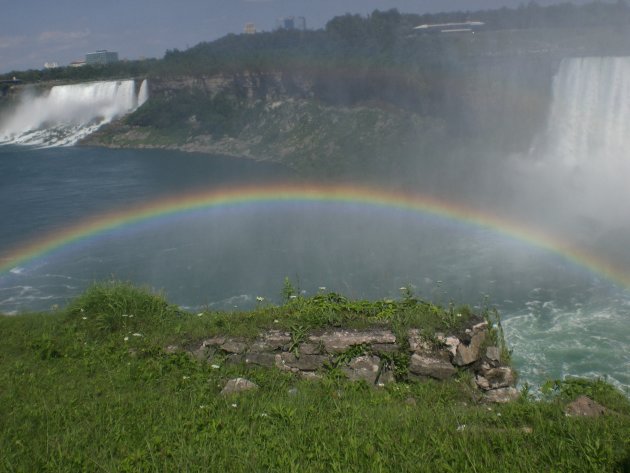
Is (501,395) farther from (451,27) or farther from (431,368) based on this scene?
(451,27)

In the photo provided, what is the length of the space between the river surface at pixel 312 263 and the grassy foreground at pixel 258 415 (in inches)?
132

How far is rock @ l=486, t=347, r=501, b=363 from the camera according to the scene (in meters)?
7.11

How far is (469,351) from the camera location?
711 cm

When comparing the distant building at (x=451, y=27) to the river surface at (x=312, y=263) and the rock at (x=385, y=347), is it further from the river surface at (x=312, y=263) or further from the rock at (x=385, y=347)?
the rock at (x=385, y=347)

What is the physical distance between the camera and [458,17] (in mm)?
75312

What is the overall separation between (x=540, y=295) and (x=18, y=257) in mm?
23569

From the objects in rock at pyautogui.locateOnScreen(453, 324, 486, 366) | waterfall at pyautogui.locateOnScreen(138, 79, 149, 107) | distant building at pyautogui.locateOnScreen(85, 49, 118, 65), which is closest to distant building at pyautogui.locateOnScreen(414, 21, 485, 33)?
waterfall at pyautogui.locateOnScreen(138, 79, 149, 107)

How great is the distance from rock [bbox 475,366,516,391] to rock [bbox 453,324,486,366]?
0.23 metres

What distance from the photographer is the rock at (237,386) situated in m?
6.04

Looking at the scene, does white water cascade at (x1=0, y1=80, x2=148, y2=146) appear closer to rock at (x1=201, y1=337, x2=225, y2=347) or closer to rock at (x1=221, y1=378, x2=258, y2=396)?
rock at (x1=201, y1=337, x2=225, y2=347)

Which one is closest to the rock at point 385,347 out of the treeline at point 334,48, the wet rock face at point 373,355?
the wet rock face at point 373,355

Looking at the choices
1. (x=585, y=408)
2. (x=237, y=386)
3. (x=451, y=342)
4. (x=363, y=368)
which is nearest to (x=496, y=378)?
(x=451, y=342)

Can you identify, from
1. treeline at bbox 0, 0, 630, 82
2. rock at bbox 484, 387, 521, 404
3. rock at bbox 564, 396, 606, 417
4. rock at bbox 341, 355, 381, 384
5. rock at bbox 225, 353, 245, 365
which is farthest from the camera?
treeline at bbox 0, 0, 630, 82

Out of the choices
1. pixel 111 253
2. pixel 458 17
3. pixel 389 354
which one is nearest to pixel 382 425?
pixel 389 354
